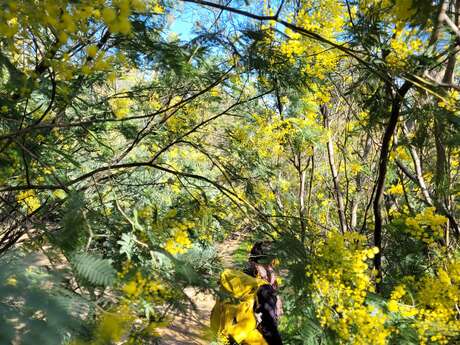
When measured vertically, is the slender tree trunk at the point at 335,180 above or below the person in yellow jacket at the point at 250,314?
above

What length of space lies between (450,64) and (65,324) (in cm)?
263

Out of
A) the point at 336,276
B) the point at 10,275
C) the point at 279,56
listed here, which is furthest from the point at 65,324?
the point at 279,56

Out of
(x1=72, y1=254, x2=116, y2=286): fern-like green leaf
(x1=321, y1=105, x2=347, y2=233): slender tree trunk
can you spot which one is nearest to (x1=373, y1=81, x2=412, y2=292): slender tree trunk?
(x1=72, y1=254, x2=116, y2=286): fern-like green leaf

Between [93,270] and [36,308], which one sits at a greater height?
[93,270]

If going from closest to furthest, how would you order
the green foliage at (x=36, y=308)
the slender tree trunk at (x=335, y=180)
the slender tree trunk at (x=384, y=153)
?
the green foliage at (x=36, y=308)
the slender tree trunk at (x=384, y=153)
the slender tree trunk at (x=335, y=180)

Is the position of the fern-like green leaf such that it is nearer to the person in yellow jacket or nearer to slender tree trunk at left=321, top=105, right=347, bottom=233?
the person in yellow jacket

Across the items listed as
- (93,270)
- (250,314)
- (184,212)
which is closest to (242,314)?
(250,314)

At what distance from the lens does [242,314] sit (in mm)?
4023

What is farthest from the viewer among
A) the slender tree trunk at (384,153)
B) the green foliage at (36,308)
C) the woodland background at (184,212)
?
the slender tree trunk at (384,153)

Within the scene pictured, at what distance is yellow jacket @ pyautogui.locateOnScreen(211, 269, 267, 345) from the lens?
3872mm

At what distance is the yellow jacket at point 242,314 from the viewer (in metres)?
3.87

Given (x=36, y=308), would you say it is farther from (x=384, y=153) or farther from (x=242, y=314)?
(x=242, y=314)

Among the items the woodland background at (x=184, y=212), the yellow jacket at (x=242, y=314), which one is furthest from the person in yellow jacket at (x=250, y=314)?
the woodland background at (x=184, y=212)

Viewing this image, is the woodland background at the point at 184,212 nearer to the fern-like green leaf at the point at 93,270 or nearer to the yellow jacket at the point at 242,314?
the fern-like green leaf at the point at 93,270
